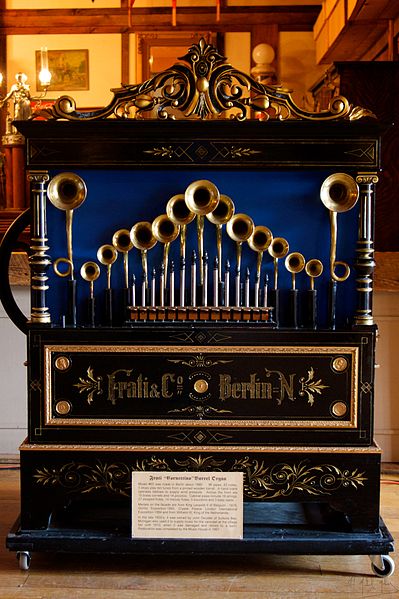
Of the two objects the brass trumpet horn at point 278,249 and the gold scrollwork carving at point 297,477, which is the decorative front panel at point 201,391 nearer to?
the gold scrollwork carving at point 297,477

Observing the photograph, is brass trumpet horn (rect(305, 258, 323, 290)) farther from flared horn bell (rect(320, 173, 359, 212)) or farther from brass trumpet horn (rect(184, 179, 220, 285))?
brass trumpet horn (rect(184, 179, 220, 285))

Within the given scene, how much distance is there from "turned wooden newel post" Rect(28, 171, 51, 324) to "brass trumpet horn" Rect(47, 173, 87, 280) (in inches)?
1.2

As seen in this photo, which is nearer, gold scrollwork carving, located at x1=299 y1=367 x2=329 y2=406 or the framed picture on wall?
gold scrollwork carving, located at x1=299 y1=367 x2=329 y2=406

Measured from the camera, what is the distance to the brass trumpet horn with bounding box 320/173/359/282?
8.06 feet

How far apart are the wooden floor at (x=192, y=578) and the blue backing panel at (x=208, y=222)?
2.43ft

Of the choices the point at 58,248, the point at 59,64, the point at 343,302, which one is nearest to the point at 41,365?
the point at 58,248

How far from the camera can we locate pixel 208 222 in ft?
8.29

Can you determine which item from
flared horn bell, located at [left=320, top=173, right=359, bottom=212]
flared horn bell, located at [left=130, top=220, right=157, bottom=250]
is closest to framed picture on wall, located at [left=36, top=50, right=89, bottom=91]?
flared horn bell, located at [left=130, top=220, right=157, bottom=250]

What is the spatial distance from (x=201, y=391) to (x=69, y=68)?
6466mm

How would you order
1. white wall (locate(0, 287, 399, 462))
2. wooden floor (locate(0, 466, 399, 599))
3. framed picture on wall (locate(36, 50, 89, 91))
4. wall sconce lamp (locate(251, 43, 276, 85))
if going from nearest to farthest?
wooden floor (locate(0, 466, 399, 599)), white wall (locate(0, 287, 399, 462)), wall sconce lamp (locate(251, 43, 276, 85)), framed picture on wall (locate(36, 50, 89, 91))

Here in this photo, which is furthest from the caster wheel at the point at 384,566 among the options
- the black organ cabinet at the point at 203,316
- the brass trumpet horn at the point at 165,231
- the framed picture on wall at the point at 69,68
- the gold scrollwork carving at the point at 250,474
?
the framed picture on wall at the point at 69,68

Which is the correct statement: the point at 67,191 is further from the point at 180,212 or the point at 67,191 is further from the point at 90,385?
the point at 90,385

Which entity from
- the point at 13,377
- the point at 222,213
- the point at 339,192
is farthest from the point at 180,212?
the point at 13,377

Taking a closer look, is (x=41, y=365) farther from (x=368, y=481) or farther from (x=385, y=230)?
(x=385, y=230)
